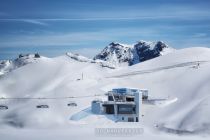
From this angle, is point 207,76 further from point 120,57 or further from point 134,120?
point 120,57

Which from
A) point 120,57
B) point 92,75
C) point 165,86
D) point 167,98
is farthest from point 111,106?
point 120,57

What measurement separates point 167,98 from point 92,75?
26.9 m

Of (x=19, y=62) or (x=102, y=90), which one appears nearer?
(x=102, y=90)

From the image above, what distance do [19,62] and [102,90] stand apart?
3028 inches

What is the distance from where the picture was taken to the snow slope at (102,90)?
193 feet

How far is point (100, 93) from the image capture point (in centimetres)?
7494

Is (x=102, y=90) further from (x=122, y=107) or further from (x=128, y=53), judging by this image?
(x=128, y=53)

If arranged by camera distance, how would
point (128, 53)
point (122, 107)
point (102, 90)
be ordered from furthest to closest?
point (128, 53), point (102, 90), point (122, 107)

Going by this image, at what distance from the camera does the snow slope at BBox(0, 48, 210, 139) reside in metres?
59.0

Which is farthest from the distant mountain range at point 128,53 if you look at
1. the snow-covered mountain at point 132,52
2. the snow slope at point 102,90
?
the snow slope at point 102,90

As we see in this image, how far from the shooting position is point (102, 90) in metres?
76.7

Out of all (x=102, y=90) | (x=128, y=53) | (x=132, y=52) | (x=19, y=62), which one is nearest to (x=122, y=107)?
(x=102, y=90)

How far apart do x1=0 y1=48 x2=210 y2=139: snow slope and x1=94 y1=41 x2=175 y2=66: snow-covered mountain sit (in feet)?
208

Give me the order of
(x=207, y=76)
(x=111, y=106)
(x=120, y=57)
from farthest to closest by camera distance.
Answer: (x=120, y=57) < (x=207, y=76) < (x=111, y=106)
